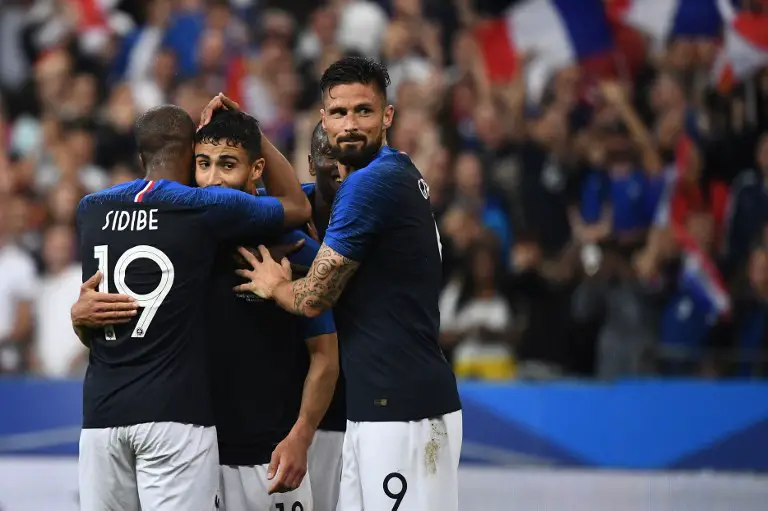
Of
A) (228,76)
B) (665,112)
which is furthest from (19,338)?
(665,112)

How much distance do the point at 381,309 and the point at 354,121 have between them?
30.9 inches

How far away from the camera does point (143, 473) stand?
5.03 metres

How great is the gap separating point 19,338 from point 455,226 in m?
4.22

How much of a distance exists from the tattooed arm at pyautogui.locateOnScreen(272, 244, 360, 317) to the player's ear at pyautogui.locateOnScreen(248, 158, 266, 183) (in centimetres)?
55

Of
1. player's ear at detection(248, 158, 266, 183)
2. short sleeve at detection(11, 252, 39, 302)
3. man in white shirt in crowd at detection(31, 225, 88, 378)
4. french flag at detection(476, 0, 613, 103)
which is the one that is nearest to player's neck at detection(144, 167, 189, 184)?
player's ear at detection(248, 158, 266, 183)

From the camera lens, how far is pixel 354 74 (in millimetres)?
5219

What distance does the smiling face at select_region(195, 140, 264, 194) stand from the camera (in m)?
5.34

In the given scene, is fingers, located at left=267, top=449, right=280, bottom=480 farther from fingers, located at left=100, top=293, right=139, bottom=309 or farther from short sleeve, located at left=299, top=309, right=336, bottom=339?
fingers, located at left=100, top=293, right=139, bottom=309

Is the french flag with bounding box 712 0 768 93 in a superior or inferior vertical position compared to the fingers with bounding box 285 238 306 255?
superior

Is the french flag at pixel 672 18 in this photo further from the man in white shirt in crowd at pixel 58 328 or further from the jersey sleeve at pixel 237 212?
the jersey sleeve at pixel 237 212

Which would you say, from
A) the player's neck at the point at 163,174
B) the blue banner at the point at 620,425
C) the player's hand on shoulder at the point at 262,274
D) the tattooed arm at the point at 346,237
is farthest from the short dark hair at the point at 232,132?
the blue banner at the point at 620,425

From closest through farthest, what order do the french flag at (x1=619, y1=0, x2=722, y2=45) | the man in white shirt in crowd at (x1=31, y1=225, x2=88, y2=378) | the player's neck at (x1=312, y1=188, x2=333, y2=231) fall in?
the player's neck at (x1=312, y1=188, x2=333, y2=231)
the man in white shirt in crowd at (x1=31, y1=225, x2=88, y2=378)
the french flag at (x1=619, y1=0, x2=722, y2=45)

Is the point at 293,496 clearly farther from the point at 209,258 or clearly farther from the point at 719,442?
the point at 719,442

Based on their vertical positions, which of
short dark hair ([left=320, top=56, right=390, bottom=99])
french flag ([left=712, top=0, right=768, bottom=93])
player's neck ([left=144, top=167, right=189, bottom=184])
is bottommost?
player's neck ([left=144, top=167, right=189, bottom=184])
